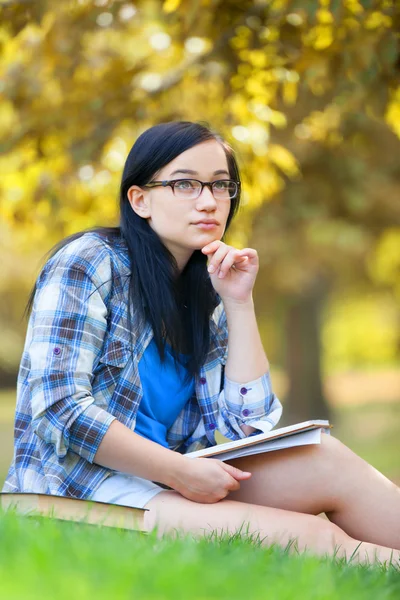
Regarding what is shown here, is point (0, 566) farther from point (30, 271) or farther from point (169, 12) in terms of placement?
point (30, 271)

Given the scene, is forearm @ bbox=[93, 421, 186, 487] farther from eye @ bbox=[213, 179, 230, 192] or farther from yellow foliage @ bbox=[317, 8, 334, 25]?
yellow foliage @ bbox=[317, 8, 334, 25]

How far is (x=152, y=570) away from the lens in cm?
193

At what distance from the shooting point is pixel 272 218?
1254 centimetres

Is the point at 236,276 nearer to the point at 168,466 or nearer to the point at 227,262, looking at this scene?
the point at 227,262

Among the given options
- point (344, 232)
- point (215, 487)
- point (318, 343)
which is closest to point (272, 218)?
point (344, 232)

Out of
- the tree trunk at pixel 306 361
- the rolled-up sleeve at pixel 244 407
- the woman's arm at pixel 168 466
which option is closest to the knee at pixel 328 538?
the woman's arm at pixel 168 466

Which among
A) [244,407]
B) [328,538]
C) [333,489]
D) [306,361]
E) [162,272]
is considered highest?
[162,272]

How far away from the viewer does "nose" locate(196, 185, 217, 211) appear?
336 cm

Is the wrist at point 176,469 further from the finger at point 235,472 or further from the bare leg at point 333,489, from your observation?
the bare leg at point 333,489

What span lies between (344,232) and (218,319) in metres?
9.32

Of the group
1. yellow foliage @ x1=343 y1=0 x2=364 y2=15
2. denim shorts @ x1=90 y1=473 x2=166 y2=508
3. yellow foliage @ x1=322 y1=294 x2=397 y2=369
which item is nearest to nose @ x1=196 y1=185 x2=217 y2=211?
denim shorts @ x1=90 y1=473 x2=166 y2=508

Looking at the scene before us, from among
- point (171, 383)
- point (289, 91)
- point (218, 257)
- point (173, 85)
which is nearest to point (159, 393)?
point (171, 383)

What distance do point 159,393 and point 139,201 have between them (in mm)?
745

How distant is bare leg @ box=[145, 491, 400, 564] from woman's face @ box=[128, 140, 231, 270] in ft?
3.33
